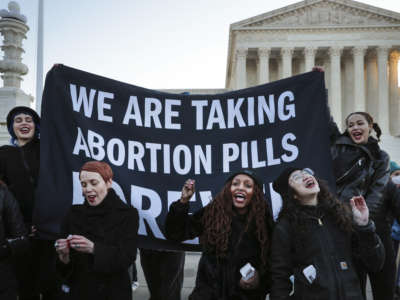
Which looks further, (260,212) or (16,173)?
(16,173)

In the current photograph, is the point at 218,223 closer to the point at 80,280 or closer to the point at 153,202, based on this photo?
the point at 153,202

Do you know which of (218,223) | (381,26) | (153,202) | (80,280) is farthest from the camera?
(381,26)

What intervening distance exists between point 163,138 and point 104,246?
1292 mm

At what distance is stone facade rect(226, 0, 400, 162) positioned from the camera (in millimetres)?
42219

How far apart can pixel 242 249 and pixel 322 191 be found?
75 cm

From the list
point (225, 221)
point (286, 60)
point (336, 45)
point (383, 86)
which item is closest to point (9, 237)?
point (225, 221)

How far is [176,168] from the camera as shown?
351 cm

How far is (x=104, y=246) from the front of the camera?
2.56 m

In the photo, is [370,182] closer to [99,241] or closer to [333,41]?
[99,241]

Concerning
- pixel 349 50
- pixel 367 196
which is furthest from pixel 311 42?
pixel 367 196

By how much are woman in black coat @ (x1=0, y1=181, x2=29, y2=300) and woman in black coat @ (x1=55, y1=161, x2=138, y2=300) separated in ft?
1.59

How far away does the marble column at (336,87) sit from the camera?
41.7 m

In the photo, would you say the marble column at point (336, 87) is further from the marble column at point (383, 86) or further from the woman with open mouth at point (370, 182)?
the woman with open mouth at point (370, 182)

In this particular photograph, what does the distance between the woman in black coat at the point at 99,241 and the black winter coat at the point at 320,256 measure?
1.01m
